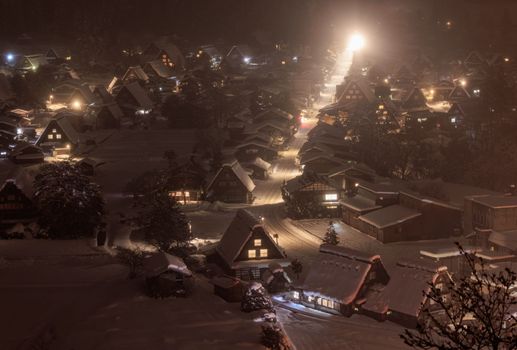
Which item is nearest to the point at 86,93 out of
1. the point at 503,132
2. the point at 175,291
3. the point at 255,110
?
the point at 255,110

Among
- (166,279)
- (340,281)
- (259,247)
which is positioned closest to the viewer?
(166,279)

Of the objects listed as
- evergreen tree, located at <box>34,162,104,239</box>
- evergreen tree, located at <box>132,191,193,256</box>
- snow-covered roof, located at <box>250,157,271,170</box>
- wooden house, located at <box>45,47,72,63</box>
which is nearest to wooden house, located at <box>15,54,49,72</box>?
wooden house, located at <box>45,47,72,63</box>

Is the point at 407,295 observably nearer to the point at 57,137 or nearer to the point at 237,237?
the point at 237,237

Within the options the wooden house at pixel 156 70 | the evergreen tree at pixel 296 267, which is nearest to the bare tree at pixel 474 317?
the evergreen tree at pixel 296 267

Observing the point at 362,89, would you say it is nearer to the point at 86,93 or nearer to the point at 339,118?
the point at 339,118

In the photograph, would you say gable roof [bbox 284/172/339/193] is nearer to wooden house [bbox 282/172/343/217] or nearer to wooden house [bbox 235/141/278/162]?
wooden house [bbox 282/172/343/217]

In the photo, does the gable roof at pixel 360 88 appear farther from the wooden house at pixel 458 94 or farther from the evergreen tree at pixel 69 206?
the evergreen tree at pixel 69 206

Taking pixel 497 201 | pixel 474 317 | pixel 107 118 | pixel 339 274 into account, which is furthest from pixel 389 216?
pixel 107 118
